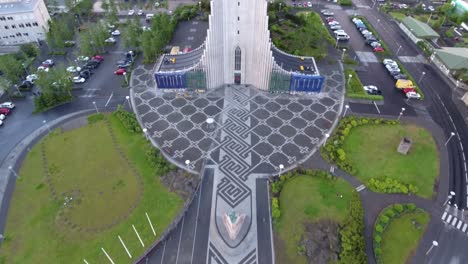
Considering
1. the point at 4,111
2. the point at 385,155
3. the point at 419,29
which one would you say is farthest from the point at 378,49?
the point at 4,111

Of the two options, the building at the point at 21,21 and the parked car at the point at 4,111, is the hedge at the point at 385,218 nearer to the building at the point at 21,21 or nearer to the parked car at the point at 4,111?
the parked car at the point at 4,111

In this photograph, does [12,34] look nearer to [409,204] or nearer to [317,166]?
[317,166]

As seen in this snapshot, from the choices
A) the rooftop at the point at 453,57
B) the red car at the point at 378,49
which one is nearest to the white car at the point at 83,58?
the red car at the point at 378,49

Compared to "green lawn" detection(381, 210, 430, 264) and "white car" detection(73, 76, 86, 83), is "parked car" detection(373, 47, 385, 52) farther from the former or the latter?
"white car" detection(73, 76, 86, 83)

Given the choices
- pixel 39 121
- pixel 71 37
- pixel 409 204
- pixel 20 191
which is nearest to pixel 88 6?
pixel 71 37

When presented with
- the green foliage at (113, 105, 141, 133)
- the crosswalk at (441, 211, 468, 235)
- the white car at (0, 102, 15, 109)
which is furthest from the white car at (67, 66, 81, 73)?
the crosswalk at (441, 211, 468, 235)

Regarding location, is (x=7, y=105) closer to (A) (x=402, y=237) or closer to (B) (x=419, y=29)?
(A) (x=402, y=237)
